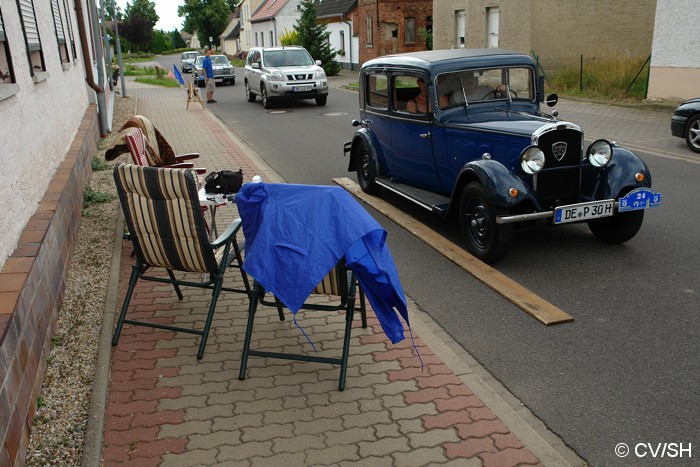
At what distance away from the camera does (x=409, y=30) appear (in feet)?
122

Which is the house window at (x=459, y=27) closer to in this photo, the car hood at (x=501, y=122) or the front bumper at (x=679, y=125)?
the front bumper at (x=679, y=125)

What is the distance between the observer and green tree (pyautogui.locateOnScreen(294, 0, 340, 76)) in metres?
34.8

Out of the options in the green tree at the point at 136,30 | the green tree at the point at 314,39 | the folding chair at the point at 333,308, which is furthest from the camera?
the green tree at the point at 136,30

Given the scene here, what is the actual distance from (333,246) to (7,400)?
6.23 ft

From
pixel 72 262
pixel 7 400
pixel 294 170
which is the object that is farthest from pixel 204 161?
pixel 7 400

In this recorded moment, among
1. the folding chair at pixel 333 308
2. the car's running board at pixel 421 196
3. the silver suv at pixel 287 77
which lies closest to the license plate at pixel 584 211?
the car's running board at pixel 421 196

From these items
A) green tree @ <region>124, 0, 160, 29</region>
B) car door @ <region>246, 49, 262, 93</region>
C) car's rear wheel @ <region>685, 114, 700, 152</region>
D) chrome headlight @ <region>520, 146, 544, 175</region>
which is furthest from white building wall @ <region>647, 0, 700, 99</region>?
green tree @ <region>124, 0, 160, 29</region>

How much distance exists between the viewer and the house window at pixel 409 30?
36969 mm

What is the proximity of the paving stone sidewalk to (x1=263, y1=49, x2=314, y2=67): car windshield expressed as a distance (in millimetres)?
18247

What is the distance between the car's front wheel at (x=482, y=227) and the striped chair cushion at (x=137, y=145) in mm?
3318

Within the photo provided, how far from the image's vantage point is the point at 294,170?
37.0 feet

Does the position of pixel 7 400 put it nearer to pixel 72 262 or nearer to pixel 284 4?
pixel 72 262

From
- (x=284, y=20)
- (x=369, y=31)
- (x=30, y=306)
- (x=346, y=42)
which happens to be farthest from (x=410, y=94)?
(x=284, y=20)

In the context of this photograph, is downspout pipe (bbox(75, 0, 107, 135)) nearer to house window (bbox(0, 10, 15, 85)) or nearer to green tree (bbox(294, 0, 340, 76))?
house window (bbox(0, 10, 15, 85))
